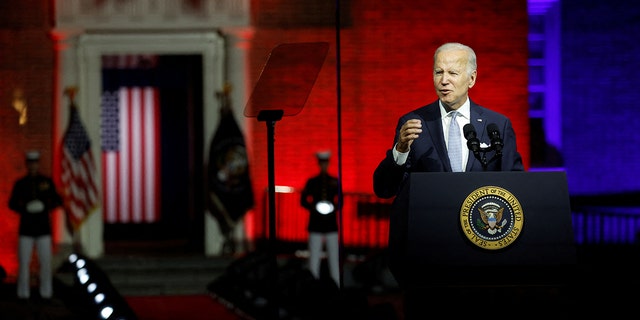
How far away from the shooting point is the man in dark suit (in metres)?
3.20

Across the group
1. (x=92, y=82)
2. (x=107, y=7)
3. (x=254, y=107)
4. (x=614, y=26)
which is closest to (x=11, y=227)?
(x=92, y=82)

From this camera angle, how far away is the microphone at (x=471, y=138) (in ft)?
10.1

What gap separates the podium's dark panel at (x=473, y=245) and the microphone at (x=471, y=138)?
0.42 feet

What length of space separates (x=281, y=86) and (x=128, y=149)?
27.4ft

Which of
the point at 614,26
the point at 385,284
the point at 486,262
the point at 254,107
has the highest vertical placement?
the point at 614,26

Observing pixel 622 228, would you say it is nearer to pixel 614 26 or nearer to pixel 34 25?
pixel 614 26

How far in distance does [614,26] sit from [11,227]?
7183 mm

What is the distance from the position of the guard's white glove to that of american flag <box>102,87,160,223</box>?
7.67ft

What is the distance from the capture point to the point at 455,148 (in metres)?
3.29

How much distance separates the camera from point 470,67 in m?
3.25

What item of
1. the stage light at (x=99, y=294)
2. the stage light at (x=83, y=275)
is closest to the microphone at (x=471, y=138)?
the stage light at (x=99, y=294)

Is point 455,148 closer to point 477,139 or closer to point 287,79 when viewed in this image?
point 477,139

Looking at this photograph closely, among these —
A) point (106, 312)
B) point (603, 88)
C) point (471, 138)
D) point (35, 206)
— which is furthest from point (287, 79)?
point (603, 88)

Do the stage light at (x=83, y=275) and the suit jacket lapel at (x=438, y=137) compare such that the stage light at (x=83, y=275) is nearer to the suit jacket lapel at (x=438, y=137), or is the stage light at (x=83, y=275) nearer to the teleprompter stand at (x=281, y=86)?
the teleprompter stand at (x=281, y=86)
